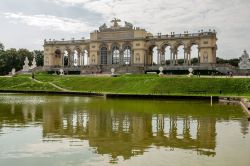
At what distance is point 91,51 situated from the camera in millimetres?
95625

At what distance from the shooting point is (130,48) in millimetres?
91938

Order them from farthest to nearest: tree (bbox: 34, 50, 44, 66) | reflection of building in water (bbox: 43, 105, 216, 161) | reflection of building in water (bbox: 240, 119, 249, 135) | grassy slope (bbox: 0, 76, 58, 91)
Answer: tree (bbox: 34, 50, 44, 66)
grassy slope (bbox: 0, 76, 58, 91)
reflection of building in water (bbox: 240, 119, 249, 135)
reflection of building in water (bbox: 43, 105, 216, 161)

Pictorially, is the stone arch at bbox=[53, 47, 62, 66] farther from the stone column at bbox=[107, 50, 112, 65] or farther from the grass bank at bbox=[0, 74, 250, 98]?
the grass bank at bbox=[0, 74, 250, 98]

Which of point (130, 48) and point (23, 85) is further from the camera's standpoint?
point (130, 48)

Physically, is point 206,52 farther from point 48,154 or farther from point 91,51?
point 48,154

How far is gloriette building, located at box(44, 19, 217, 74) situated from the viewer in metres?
83.1

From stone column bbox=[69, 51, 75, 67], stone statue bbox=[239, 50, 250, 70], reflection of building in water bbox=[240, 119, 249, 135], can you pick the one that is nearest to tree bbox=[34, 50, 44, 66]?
stone column bbox=[69, 51, 75, 67]

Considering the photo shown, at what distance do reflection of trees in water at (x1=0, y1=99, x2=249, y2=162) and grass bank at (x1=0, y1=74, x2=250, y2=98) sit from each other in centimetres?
2187

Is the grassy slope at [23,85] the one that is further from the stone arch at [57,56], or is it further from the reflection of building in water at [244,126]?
the reflection of building in water at [244,126]

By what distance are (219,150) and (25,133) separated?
942 centimetres

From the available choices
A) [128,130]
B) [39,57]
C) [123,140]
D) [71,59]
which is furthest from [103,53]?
[123,140]

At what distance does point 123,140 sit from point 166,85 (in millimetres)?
38666

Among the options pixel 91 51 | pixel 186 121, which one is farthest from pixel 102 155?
pixel 91 51

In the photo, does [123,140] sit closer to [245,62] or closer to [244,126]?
[244,126]
